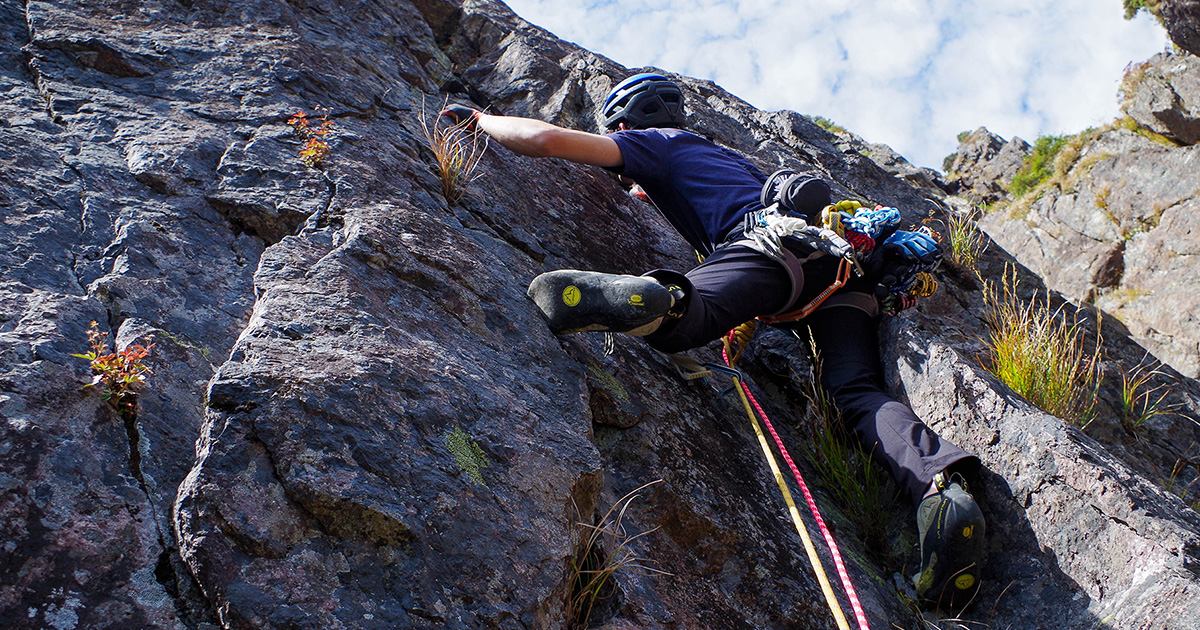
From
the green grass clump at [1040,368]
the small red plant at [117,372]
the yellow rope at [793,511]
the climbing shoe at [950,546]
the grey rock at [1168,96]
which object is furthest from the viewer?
the grey rock at [1168,96]

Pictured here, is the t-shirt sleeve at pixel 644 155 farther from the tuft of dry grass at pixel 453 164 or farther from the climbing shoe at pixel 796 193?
the tuft of dry grass at pixel 453 164

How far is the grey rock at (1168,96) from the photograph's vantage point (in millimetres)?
11875

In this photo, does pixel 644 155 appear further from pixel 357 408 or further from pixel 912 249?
pixel 357 408

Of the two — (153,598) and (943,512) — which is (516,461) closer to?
(153,598)

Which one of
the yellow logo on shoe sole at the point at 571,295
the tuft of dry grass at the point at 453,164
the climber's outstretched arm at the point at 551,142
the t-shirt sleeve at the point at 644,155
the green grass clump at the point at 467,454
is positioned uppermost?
the t-shirt sleeve at the point at 644,155

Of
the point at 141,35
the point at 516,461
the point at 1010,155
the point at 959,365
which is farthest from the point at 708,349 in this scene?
the point at 1010,155

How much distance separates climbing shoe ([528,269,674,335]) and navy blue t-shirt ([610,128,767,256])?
1.09 meters

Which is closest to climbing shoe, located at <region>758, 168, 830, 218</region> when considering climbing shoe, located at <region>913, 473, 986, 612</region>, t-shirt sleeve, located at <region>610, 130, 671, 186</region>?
t-shirt sleeve, located at <region>610, 130, 671, 186</region>

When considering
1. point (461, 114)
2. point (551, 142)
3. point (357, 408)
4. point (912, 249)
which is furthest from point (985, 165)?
point (357, 408)

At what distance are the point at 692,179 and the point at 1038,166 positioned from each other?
14103 millimetres

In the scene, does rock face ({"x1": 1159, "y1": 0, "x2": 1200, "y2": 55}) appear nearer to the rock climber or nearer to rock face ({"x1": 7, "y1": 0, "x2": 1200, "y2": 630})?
rock face ({"x1": 7, "y1": 0, "x2": 1200, "y2": 630})

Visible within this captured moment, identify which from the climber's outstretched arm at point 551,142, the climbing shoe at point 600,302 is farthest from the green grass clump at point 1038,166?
the climbing shoe at point 600,302

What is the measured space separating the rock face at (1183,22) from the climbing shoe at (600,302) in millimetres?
12599

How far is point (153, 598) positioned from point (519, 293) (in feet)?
6.34
